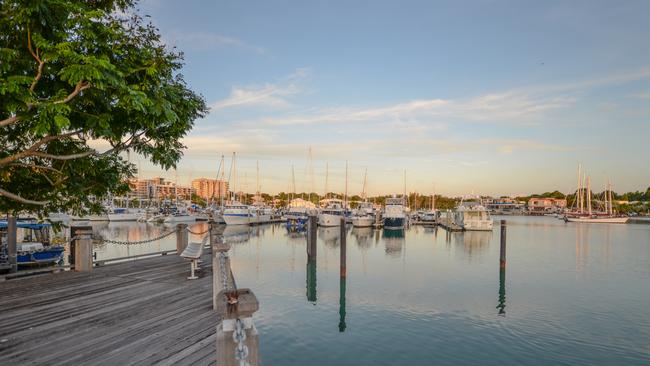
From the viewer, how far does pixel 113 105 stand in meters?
7.93

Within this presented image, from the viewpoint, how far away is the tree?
21.0 feet

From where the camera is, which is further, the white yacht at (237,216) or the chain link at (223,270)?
the white yacht at (237,216)

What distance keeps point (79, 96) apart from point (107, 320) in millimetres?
5033

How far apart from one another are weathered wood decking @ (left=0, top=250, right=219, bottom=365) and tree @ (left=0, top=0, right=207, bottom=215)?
2.62 metres

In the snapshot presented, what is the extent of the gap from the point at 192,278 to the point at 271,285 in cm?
1346

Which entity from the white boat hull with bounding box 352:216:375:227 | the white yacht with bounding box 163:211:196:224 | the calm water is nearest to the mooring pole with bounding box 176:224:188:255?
the calm water

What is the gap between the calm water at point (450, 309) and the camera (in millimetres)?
14789

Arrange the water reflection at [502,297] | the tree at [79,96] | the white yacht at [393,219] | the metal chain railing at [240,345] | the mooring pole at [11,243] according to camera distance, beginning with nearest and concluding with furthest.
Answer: the metal chain railing at [240,345] → the tree at [79,96] → the mooring pole at [11,243] → the water reflection at [502,297] → the white yacht at [393,219]

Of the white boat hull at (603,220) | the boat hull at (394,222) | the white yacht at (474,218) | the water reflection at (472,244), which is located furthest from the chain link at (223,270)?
the white boat hull at (603,220)

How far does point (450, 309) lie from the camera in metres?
20.7

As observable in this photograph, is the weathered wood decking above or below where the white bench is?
below

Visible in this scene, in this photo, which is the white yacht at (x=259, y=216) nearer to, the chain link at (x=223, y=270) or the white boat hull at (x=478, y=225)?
the white boat hull at (x=478, y=225)

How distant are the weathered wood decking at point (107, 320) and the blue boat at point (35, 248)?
13.0 m

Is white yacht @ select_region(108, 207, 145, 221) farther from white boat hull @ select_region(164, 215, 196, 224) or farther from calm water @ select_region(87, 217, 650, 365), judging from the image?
calm water @ select_region(87, 217, 650, 365)
